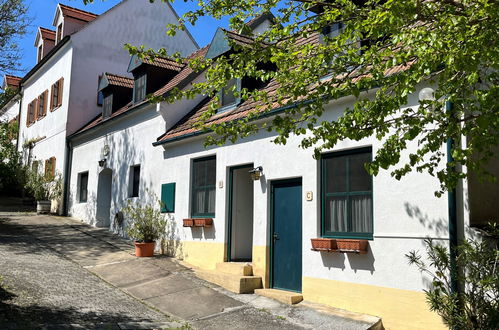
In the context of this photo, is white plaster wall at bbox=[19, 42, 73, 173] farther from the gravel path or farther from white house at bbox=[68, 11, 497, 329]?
the gravel path

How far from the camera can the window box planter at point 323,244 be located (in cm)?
803

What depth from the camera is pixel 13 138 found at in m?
26.7

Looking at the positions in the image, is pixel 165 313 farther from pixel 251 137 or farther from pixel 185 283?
pixel 251 137

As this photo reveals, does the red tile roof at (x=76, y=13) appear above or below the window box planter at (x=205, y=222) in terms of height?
above

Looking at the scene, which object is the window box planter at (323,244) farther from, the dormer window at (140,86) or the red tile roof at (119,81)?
the red tile roof at (119,81)

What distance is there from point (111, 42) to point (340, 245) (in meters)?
16.2

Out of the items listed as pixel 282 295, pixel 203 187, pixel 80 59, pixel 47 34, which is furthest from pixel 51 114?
pixel 282 295

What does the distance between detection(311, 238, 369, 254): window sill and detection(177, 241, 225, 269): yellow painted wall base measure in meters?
3.03

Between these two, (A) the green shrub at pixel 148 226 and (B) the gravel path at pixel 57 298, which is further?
(A) the green shrub at pixel 148 226

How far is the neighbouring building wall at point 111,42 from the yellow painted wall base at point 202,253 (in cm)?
1050

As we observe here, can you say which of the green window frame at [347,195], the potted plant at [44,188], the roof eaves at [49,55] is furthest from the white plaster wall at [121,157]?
the green window frame at [347,195]

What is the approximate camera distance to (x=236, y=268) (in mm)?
9883

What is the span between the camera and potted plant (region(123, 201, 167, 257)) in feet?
39.3

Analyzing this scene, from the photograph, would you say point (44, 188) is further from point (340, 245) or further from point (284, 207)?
point (340, 245)
